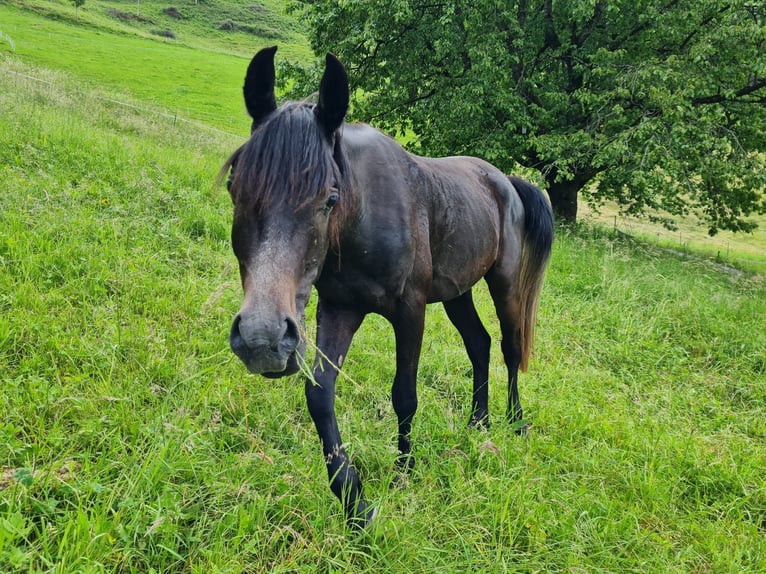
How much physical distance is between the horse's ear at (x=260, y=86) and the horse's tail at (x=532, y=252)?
2.69m

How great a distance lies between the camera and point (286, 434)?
287 cm

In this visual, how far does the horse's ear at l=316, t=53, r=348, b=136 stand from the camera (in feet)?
6.48

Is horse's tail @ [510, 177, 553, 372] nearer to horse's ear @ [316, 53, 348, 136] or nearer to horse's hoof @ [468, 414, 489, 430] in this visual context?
horse's hoof @ [468, 414, 489, 430]

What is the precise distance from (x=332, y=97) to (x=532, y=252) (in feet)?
8.84

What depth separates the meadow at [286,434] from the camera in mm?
1975

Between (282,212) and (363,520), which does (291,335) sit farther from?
(363,520)

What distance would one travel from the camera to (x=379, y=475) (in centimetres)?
274

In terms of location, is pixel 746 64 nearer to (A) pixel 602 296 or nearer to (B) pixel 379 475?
(A) pixel 602 296

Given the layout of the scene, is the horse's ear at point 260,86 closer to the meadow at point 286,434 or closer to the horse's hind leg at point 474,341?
the meadow at point 286,434

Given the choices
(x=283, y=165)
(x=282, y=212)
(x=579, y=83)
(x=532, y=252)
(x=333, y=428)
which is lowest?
(x=333, y=428)

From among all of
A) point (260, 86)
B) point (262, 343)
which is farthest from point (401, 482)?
point (260, 86)

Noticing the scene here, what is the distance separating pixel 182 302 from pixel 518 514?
3.04 meters

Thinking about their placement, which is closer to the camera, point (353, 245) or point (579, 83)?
point (353, 245)

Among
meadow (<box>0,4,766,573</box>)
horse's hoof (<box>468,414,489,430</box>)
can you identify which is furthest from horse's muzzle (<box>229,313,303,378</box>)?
horse's hoof (<box>468,414,489,430</box>)
